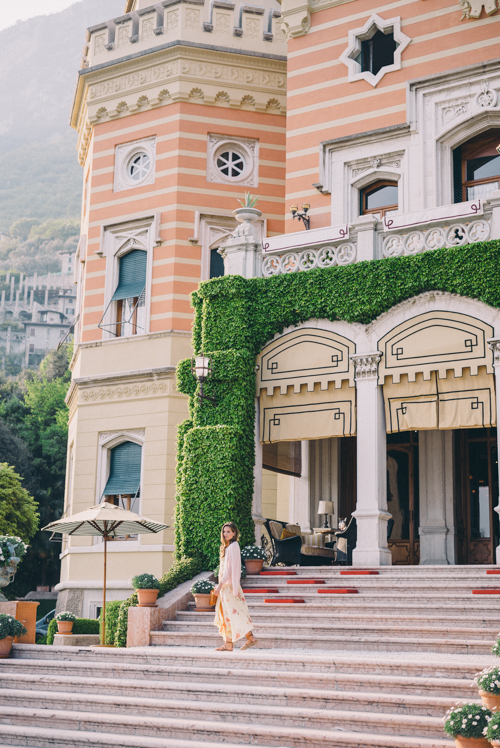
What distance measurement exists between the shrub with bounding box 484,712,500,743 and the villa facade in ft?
26.6

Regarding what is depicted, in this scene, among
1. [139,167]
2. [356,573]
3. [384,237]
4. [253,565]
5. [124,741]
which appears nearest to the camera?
[124,741]

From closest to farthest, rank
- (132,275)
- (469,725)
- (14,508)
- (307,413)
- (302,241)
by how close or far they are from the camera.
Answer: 1. (469,725)
2. (307,413)
3. (302,241)
4. (132,275)
5. (14,508)

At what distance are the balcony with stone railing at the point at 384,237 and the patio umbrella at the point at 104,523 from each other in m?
5.71

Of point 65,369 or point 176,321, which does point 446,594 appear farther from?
point 65,369

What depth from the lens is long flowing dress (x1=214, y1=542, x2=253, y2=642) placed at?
11312mm

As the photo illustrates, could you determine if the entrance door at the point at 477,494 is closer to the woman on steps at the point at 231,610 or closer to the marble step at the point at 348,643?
the marble step at the point at 348,643

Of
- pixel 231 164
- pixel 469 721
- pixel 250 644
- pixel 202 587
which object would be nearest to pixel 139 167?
pixel 231 164

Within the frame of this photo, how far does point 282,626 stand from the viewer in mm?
12109

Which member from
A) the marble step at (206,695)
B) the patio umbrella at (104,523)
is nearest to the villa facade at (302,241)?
the patio umbrella at (104,523)

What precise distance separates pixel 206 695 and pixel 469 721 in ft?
11.8

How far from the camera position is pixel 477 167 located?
1850cm

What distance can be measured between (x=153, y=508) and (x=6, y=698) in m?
Result: 9.62

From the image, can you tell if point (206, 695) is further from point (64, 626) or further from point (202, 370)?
point (64, 626)

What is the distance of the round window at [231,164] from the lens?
895 inches
